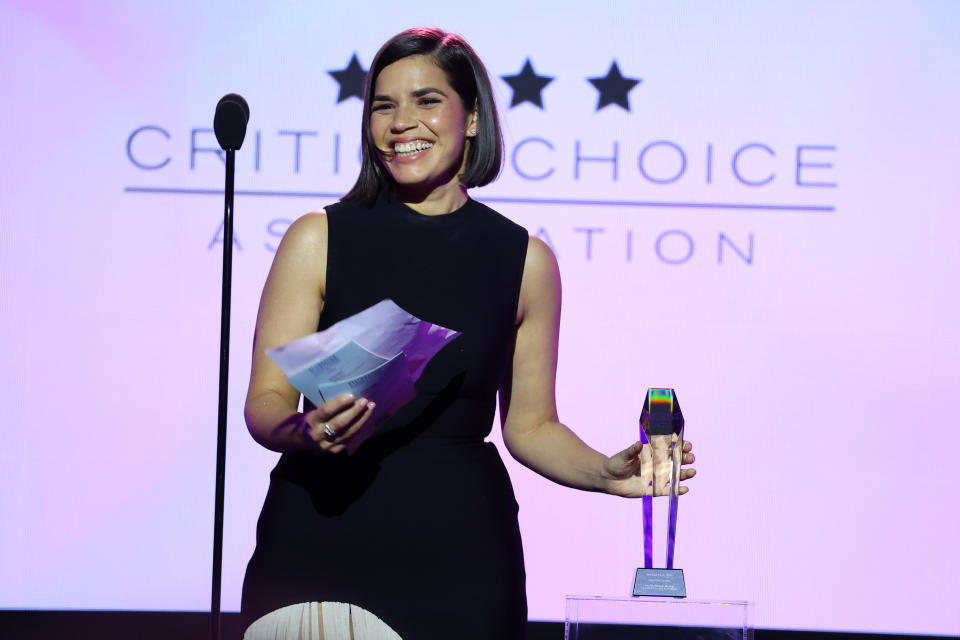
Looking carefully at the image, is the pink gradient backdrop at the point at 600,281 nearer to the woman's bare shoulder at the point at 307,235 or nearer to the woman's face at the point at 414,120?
the woman's face at the point at 414,120

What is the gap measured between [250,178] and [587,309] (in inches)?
42.7

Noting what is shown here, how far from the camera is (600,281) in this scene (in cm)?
318

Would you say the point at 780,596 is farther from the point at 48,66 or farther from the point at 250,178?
the point at 48,66

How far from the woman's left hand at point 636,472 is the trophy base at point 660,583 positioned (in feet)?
0.39

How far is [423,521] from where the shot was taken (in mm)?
1522

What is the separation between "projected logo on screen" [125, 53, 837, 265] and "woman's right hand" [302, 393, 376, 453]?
75.3 inches

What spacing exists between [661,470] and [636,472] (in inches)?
2.8

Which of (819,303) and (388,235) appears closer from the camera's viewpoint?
(388,235)

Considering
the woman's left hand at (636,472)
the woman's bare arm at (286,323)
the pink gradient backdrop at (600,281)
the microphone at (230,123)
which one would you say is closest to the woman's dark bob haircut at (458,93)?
the woman's bare arm at (286,323)

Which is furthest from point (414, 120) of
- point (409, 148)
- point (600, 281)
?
point (600, 281)

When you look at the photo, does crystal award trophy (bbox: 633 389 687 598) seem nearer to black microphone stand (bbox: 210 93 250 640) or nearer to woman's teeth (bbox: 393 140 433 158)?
woman's teeth (bbox: 393 140 433 158)

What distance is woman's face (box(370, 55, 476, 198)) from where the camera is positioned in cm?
168

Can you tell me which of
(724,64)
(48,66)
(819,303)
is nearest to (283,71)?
(48,66)

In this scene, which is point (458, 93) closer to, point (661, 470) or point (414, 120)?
point (414, 120)
